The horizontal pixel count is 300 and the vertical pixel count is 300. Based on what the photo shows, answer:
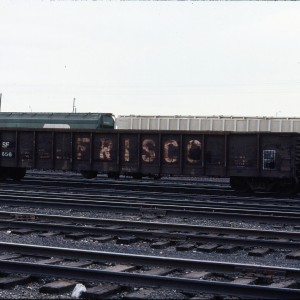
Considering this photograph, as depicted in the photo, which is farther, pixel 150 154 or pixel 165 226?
pixel 150 154

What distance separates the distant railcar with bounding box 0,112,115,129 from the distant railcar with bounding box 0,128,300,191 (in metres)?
6.51

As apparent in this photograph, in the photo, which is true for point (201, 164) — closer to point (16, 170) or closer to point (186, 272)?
point (16, 170)

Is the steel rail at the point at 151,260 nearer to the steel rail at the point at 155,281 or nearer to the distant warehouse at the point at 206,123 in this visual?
the steel rail at the point at 155,281

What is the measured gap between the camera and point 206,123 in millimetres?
42281

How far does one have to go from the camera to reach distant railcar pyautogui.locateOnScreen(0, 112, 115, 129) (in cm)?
3228

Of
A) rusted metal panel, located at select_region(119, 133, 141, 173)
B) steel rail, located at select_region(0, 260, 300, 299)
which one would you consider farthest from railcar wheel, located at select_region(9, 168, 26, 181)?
steel rail, located at select_region(0, 260, 300, 299)

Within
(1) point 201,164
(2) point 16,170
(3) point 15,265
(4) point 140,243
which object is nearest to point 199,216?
(4) point 140,243

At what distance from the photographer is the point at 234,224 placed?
496 inches

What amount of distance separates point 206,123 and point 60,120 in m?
12.8

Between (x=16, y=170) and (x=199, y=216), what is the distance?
15092 mm

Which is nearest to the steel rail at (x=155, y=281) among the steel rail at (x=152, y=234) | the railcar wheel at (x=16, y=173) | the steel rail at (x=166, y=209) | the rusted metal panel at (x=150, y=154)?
the steel rail at (x=152, y=234)

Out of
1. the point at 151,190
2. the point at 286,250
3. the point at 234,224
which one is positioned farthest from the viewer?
the point at 151,190

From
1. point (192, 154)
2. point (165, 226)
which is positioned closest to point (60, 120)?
point (192, 154)

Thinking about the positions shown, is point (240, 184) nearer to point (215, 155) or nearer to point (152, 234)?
point (215, 155)
